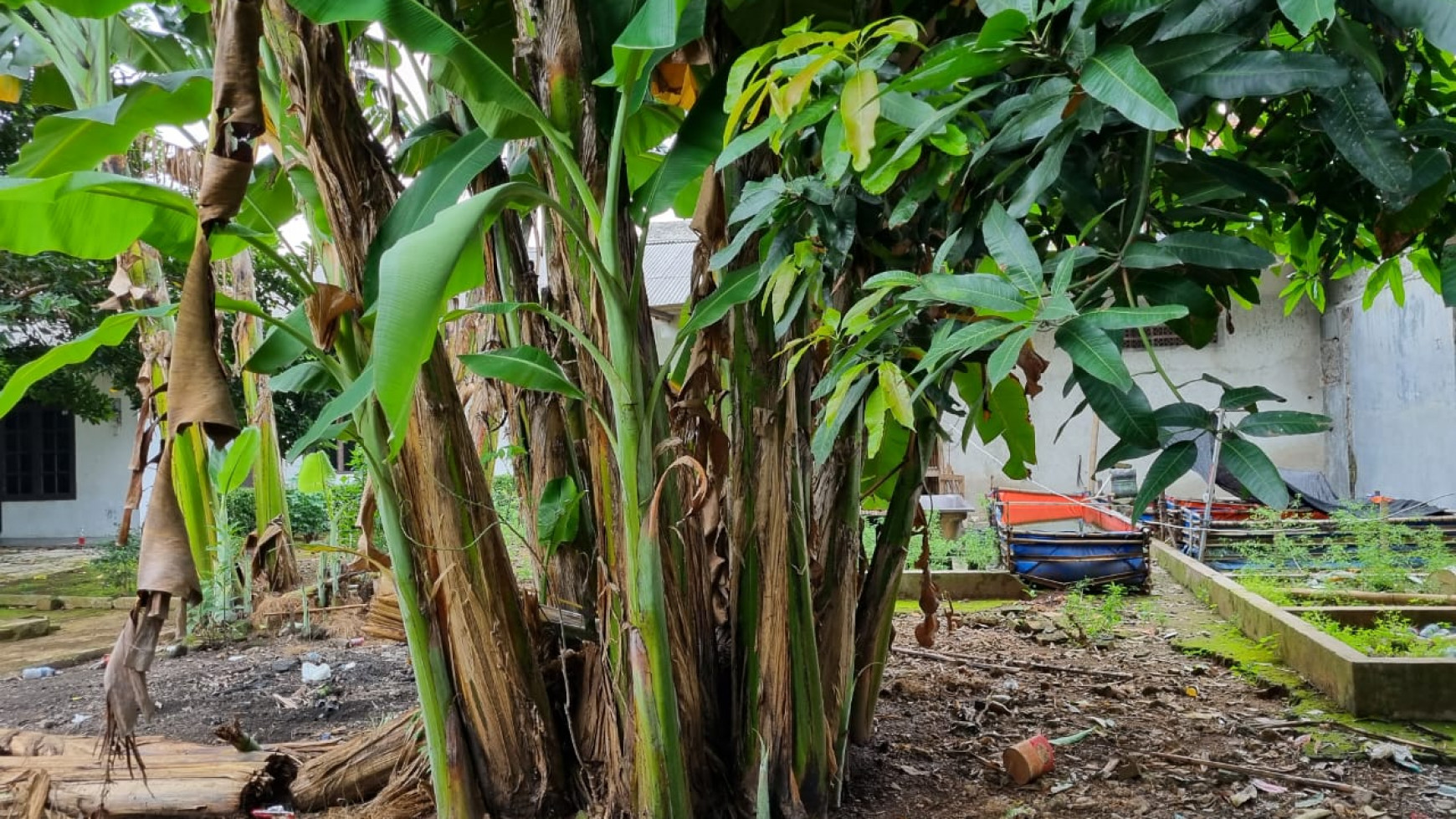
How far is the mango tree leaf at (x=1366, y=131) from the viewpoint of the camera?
99 centimetres

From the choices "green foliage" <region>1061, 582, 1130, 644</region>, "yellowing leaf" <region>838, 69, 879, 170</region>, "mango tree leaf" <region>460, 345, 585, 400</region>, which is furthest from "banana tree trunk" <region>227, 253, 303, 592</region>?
"yellowing leaf" <region>838, 69, 879, 170</region>

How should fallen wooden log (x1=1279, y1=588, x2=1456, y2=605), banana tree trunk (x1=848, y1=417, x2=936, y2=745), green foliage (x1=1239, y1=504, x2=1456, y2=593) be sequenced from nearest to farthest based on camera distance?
banana tree trunk (x1=848, y1=417, x2=936, y2=745)
fallen wooden log (x1=1279, y1=588, x2=1456, y2=605)
green foliage (x1=1239, y1=504, x2=1456, y2=593)

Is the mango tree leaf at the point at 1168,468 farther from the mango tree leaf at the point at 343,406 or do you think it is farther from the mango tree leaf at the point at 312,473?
the mango tree leaf at the point at 312,473

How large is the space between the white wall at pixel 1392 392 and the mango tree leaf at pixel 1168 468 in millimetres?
7833

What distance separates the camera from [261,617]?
15.1ft

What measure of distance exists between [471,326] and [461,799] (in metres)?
1.53

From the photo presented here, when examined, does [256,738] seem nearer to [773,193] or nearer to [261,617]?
[261,617]

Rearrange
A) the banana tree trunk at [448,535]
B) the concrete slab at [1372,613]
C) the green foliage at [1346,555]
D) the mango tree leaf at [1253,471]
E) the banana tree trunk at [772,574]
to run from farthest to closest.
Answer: the green foliage at [1346,555] → the concrete slab at [1372,613] → the banana tree trunk at [772,574] → the banana tree trunk at [448,535] → the mango tree leaf at [1253,471]

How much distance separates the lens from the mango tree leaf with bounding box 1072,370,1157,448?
116 centimetres

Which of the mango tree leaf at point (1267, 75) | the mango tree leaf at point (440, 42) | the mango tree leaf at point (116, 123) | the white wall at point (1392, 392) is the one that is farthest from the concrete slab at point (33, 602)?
the white wall at point (1392, 392)

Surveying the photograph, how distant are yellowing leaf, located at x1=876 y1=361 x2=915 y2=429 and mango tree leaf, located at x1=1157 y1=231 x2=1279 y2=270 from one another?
1.23ft

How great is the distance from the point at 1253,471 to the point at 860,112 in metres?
0.67

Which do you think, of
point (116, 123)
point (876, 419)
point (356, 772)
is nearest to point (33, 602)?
point (356, 772)

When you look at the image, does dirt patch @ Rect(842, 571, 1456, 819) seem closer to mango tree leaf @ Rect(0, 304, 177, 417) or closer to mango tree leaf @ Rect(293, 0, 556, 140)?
mango tree leaf @ Rect(293, 0, 556, 140)
